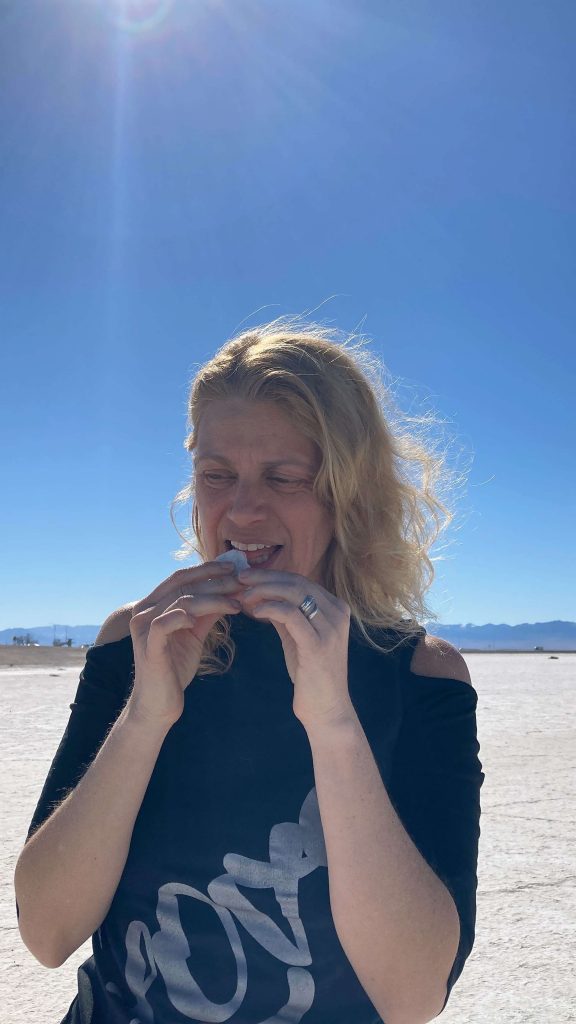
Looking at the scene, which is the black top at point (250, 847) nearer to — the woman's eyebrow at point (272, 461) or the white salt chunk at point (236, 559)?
the white salt chunk at point (236, 559)

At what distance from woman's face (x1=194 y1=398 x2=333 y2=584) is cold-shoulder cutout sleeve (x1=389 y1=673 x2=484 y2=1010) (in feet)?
1.43

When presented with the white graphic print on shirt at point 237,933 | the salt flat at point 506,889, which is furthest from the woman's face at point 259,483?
the salt flat at point 506,889

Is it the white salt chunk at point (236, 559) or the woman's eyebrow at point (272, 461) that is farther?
the woman's eyebrow at point (272, 461)

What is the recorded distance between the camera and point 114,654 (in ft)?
6.68

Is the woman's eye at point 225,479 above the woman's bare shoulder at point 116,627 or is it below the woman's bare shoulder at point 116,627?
above

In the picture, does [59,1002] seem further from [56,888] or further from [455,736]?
[455,736]

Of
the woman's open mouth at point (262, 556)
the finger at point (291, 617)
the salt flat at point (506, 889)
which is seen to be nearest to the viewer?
the finger at point (291, 617)

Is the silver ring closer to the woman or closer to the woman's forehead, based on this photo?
the woman

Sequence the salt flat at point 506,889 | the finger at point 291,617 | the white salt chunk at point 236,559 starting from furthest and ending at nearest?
the salt flat at point 506,889 < the white salt chunk at point 236,559 < the finger at point 291,617

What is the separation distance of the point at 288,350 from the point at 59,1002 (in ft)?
7.49

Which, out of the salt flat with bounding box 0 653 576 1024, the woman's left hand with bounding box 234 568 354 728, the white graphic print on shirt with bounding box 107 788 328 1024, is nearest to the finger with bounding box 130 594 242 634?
the woman's left hand with bounding box 234 568 354 728

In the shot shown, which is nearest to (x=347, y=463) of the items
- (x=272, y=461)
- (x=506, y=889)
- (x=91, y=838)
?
(x=272, y=461)

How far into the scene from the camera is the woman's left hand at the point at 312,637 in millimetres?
1556

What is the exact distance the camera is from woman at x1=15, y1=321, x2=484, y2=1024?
5.18ft
